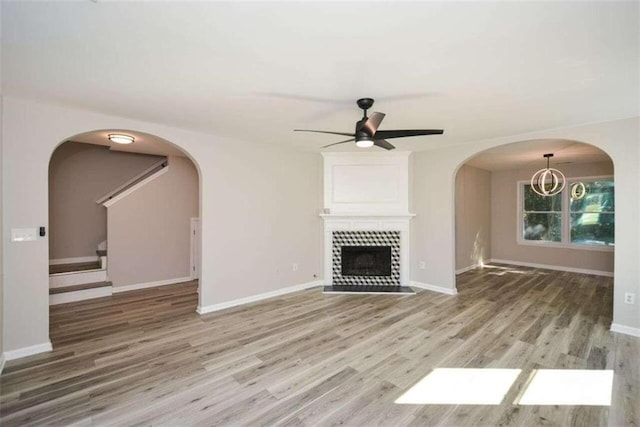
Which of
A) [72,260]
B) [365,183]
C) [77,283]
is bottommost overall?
[77,283]

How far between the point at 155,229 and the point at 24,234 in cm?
248

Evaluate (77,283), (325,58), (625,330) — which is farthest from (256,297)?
(625,330)

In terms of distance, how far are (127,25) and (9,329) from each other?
3.04 meters

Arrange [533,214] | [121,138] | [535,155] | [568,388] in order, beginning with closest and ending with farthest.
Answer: [568,388] → [121,138] → [535,155] → [533,214]

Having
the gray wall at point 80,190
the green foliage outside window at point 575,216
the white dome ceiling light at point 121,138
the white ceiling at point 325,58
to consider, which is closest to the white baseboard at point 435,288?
the white ceiling at point 325,58

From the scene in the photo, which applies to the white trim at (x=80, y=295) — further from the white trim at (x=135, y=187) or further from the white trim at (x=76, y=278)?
the white trim at (x=135, y=187)

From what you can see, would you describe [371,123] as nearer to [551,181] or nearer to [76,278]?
[76,278]

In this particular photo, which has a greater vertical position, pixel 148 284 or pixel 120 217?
pixel 120 217

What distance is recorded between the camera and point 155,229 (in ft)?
17.0

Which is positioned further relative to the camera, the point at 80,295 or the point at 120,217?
the point at 120,217

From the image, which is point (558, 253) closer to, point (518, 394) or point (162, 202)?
point (518, 394)

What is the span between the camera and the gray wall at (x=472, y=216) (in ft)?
20.6

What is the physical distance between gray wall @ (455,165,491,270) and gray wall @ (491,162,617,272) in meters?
0.19

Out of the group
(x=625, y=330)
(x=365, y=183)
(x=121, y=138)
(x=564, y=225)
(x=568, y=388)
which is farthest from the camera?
(x=564, y=225)
